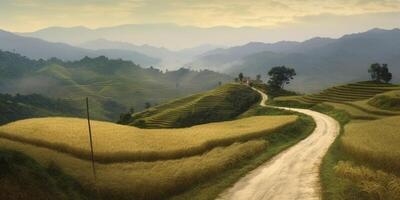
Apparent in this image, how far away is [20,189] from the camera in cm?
3062

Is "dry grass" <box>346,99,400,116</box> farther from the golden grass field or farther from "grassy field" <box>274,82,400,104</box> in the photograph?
the golden grass field

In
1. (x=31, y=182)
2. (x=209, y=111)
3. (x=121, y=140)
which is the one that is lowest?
(x=209, y=111)

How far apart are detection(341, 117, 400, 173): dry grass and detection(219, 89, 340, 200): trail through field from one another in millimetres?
3786

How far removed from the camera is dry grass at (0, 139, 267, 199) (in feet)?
123

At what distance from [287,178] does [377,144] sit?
1511 centimetres

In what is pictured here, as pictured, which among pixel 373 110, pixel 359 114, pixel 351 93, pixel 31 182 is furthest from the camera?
pixel 351 93

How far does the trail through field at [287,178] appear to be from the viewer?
36.2 meters

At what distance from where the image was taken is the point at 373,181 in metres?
36.6

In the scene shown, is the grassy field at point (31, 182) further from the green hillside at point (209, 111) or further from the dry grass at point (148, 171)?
the green hillside at point (209, 111)

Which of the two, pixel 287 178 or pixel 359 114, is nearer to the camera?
pixel 287 178

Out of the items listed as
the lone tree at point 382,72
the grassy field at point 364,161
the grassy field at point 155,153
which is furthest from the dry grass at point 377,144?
the lone tree at point 382,72

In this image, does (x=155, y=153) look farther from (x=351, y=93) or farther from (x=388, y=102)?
(x=351, y=93)

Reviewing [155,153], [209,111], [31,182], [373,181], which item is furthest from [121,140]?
[209,111]

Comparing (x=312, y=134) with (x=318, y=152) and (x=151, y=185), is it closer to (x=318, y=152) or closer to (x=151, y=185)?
(x=318, y=152)
